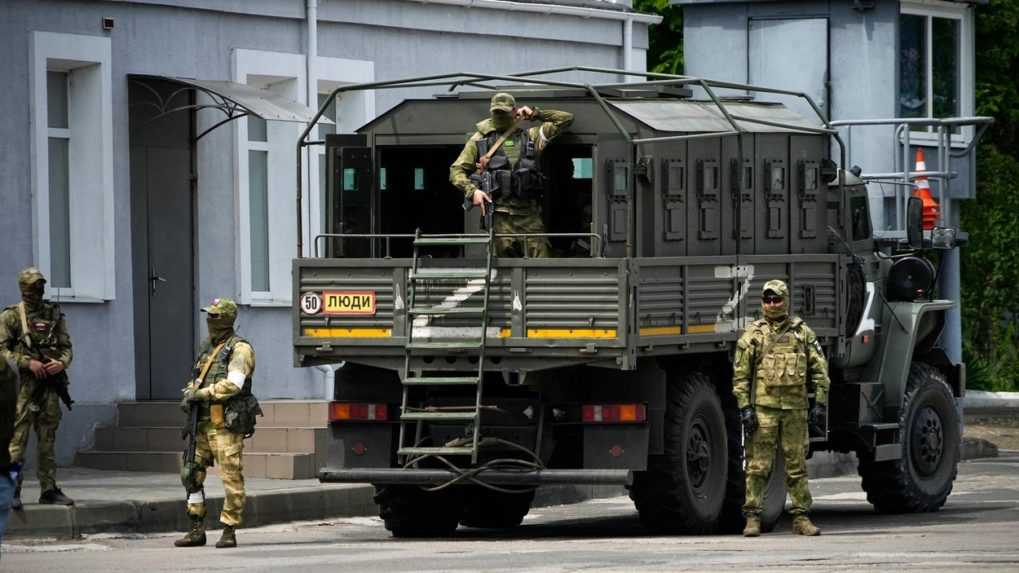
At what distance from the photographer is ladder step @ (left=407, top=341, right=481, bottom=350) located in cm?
1639

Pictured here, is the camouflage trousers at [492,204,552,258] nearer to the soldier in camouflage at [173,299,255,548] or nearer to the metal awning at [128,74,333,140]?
the soldier in camouflage at [173,299,255,548]

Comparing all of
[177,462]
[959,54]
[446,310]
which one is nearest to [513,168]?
[446,310]

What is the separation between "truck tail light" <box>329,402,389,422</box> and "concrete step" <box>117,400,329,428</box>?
4365 millimetres

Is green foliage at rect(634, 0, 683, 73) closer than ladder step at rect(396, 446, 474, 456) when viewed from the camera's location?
No

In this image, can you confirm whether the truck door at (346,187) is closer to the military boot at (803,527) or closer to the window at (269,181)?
the military boot at (803,527)

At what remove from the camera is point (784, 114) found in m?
19.3

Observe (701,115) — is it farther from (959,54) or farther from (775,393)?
(959,54)

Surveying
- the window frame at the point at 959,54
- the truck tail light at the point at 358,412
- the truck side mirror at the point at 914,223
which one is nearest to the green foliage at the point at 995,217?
the window frame at the point at 959,54

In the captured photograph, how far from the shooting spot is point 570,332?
16.2 metres

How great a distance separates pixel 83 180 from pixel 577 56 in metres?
7.43

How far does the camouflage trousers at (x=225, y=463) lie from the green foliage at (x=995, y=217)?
72.6 ft

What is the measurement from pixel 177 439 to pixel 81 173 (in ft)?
8.37

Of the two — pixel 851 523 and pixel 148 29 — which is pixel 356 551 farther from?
pixel 148 29

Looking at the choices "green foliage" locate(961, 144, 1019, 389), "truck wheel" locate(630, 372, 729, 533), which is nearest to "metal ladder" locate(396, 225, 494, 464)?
"truck wheel" locate(630, 372, 729, 533)
